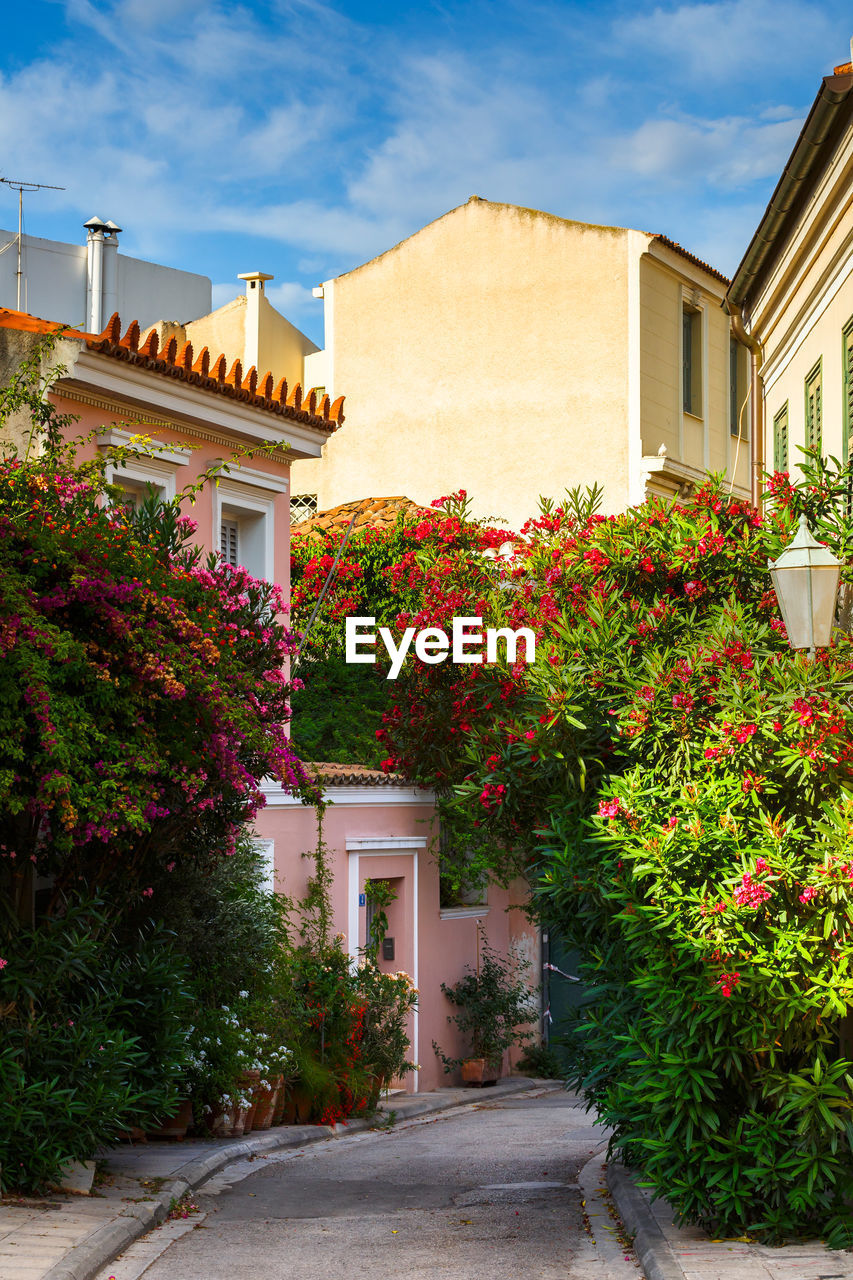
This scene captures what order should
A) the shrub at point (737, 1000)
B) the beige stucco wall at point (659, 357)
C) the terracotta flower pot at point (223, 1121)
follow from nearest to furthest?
1. the shrub at point (737, 1000)
2. the terracotta flower pot at point (223, 1121)
3. the beige stucco wall at point (659, 357)

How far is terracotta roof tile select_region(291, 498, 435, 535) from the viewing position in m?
24.5

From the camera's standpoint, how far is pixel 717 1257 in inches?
328

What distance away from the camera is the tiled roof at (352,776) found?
18922 mm

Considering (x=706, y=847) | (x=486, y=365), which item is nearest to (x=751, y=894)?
(x=706, y=847)

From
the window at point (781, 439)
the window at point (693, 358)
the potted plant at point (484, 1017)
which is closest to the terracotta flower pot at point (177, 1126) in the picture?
the potted plant at point (484, 1017)

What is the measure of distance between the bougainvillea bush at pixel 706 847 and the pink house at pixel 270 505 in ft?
13.6

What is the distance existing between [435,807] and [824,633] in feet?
44.4

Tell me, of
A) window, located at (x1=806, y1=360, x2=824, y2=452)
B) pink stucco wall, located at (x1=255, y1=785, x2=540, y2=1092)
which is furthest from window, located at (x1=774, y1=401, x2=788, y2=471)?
pink stucco wall, located at (x1=255, y1=785, x2=540, y2=1092)

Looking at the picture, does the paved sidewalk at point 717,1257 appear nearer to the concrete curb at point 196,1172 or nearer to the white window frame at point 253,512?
the concrete curb at point 196,1172

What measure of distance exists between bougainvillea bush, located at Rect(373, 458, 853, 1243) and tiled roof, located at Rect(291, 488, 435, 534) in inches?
523

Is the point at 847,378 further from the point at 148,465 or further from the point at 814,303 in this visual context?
the point at 148,465

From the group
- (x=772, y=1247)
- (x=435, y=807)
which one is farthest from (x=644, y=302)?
(x=772, y=1247)

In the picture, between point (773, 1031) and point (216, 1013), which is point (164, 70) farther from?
point (773, 1031)

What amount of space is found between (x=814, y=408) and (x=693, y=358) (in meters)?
16.3
